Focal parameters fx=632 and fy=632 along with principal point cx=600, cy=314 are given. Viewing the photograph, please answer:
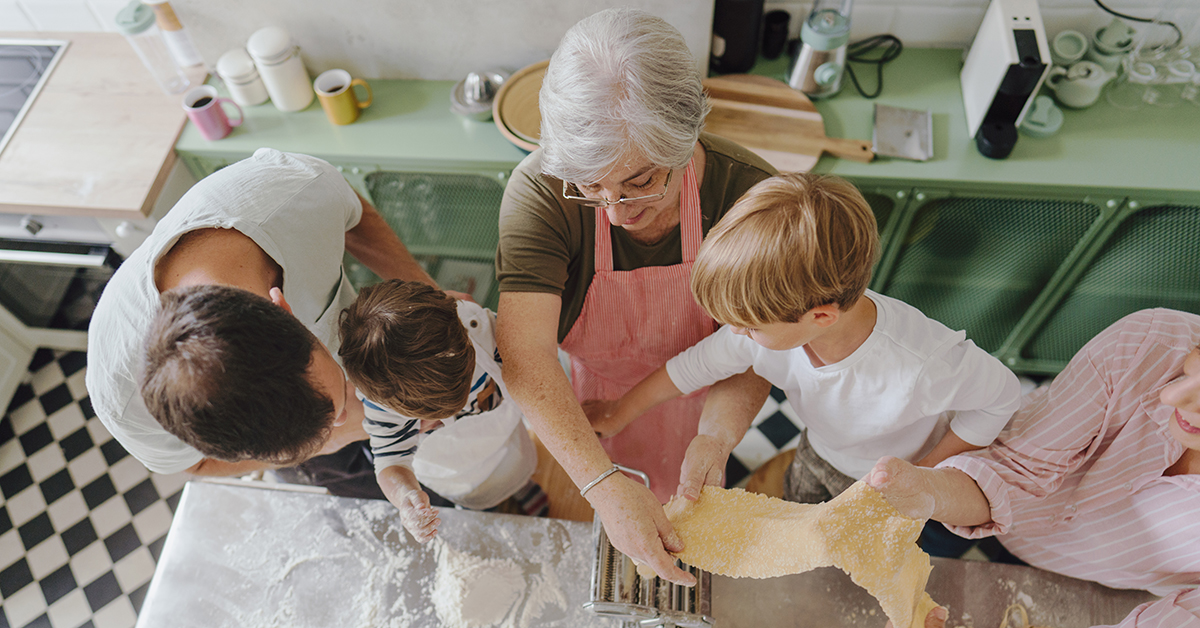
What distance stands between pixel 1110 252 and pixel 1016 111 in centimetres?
56

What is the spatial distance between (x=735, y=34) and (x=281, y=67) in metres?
1.38

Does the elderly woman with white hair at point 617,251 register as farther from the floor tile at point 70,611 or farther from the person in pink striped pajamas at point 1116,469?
the floor tile at point 70,611

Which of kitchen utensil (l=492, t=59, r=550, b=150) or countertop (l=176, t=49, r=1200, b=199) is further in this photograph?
kitchen utensil (l=492, t=59, r=550, b=150)

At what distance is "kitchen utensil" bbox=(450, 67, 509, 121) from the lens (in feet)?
6.31

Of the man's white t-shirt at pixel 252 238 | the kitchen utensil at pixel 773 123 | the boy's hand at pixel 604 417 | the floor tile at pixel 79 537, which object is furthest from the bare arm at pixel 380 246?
the floor tile at pixel 79 537

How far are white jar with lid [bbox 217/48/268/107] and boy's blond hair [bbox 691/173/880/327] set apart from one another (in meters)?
1.72

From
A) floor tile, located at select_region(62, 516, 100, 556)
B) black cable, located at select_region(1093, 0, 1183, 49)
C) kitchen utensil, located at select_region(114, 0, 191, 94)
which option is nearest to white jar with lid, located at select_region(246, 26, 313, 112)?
kitchen utensil, located at select_region(114, 0, 191, 94)

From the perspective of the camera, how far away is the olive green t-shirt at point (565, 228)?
3.88 feet

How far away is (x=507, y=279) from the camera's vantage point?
1.18 metres

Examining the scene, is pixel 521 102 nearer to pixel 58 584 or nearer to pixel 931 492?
→ pixel 931 492

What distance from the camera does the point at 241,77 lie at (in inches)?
76.5

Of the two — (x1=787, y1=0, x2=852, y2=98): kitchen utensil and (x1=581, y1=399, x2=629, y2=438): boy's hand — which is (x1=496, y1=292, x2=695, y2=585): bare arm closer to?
(x1=581, y1=399, x2=629, y2=438): boy's hand

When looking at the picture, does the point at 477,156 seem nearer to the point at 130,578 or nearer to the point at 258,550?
the point at 258,550

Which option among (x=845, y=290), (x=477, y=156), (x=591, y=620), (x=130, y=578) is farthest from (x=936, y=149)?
(x=130, y=578)
